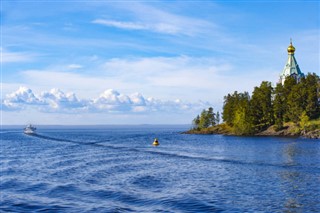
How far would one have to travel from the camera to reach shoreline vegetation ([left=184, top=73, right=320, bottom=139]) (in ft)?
491

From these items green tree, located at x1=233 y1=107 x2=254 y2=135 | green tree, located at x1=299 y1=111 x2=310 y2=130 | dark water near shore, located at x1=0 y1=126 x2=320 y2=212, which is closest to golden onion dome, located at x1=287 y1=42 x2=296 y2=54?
green tree, located at x1=233 y1=107 x2=254 y2=135

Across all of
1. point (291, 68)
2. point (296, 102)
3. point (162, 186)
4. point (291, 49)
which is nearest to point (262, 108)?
point (296, 102)

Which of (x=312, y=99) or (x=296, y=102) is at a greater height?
(x=312, y=99)

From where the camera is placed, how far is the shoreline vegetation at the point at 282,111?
14962cm

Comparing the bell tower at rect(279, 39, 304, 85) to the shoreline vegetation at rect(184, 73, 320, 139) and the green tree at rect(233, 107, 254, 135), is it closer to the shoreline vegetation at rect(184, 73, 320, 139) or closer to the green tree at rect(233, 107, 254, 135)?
the shoreline vegetation at rect(184, 73, 320, 139)

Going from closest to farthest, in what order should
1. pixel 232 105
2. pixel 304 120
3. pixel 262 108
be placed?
1. pixel 304 120
2. pixel 262 108
3. pixel 232 105

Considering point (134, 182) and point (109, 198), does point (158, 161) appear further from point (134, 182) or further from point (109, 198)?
point (109, 198)

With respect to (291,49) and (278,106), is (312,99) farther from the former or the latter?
(291,49)

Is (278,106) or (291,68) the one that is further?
(291,68)

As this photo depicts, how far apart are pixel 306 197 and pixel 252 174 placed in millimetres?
14910

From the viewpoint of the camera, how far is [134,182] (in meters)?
48.6

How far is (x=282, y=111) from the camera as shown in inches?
6309

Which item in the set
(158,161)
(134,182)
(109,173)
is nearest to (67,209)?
(134,182)

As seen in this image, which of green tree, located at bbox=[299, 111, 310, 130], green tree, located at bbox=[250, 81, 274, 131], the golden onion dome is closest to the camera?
green tree, located at bbox=[299, 111, 310, 130]
